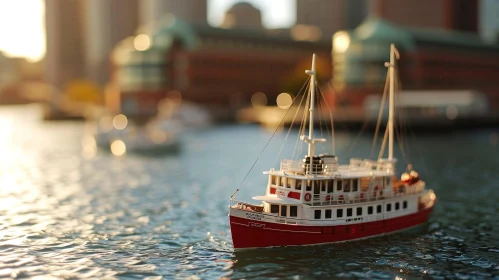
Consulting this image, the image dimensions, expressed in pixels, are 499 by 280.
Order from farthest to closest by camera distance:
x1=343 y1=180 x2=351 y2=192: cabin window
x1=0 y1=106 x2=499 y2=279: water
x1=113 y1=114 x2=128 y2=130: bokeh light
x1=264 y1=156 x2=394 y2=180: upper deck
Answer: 1. x1=113 y1=114 x2=128 y2=130: bokeh light
2. x1=343 y1=180 x2=351 y2=192: cabin window
3. x1=264 y1=156 x2=394 y2=180: upper deck
4. x1=0 y1=106 x2=499 y2=279: water

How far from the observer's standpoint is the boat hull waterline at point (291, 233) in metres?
38.0

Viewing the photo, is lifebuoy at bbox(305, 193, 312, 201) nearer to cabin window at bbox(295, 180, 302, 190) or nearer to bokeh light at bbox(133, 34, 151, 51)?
cabin window at bbox(295, 180, 302, 190)

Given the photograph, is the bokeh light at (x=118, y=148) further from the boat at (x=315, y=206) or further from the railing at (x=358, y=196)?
the boat at (x=315, y=206)

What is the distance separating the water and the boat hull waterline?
57cm

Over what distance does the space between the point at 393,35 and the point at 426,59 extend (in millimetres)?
14704

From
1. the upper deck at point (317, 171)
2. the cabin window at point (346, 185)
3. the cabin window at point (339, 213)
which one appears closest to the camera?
the upper deck at point (317, 171)

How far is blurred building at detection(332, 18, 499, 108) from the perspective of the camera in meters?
161

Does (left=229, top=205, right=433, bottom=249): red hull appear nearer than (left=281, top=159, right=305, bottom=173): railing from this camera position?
Yes

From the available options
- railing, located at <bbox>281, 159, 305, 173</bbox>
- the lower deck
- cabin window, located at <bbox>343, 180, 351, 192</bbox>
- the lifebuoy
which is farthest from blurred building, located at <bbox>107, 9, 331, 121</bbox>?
the lifebuoy

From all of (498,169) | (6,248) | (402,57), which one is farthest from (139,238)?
(402,57)

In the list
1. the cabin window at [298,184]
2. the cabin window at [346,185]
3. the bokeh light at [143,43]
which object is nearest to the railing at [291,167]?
the cabin window at [298,184]

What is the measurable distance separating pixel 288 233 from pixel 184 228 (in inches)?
382

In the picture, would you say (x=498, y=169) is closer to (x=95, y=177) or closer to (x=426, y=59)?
(x=95, y=177)

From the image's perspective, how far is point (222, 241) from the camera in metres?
41.4
